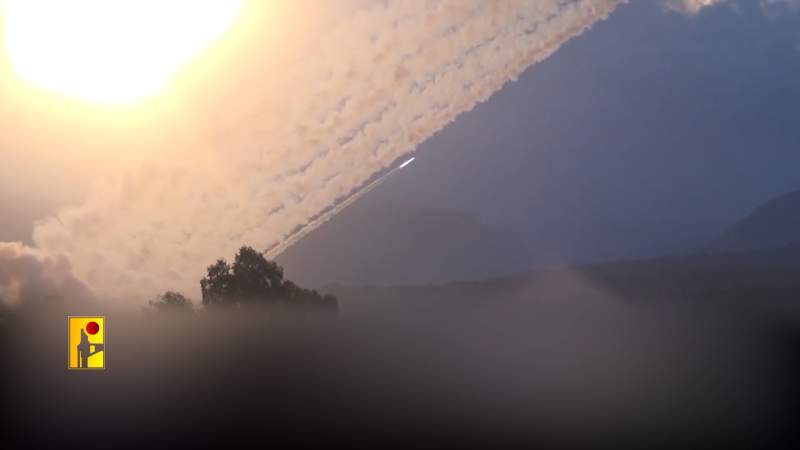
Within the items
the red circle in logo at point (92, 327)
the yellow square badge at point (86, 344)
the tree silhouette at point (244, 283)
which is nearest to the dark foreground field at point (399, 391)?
the yellow square badge at point (86, 344)

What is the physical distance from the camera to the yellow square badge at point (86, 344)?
135 ft

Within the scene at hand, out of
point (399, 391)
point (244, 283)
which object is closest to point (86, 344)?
point (399, 391)

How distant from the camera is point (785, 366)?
126ft

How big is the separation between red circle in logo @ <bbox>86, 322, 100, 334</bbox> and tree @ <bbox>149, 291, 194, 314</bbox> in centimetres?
3432

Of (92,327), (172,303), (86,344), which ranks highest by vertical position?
(172,303)

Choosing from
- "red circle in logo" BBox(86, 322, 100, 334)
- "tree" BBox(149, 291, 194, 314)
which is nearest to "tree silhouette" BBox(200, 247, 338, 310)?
"tree" BBox(149, 291, 194, 314)

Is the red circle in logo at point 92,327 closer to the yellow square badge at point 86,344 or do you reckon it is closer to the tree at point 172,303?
the yellow square badge at point 86,344

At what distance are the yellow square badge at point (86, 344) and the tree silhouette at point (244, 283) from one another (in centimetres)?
3203

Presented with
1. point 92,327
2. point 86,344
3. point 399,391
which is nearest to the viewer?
point 399,391

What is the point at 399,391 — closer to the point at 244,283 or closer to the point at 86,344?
the point at 86,344

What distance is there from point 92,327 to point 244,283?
33348 mm

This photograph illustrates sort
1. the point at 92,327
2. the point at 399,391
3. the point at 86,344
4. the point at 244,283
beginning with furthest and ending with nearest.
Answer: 1. the point at 244,283
2. the point at 92,327
3. the point at 86,344
4. the point at 399,391

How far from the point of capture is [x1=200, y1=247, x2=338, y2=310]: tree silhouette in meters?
76.1

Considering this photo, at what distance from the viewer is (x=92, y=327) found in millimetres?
43531
